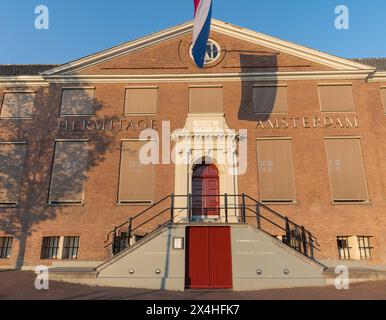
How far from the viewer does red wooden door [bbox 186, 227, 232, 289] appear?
33.7 ft

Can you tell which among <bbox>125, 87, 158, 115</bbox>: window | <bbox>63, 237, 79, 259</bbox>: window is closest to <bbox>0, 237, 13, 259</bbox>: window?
<bbox>63, 237, 79, 259</bbox>: window

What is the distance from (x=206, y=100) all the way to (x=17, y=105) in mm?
9614

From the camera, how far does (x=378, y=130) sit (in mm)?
14656

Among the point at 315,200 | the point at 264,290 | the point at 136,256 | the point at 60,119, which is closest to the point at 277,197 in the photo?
the point at 315,200

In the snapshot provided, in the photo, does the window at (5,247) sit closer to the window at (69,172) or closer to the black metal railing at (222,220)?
the window at (69,172)

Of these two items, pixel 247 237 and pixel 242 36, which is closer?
pixel 247 237

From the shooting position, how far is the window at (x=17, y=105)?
15641 millimetres

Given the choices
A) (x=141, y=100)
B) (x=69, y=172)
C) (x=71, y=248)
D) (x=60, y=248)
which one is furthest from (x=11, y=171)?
(x=141, y=100)

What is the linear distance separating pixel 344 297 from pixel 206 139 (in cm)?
841

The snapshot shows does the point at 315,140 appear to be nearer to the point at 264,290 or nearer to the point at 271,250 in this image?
the point at 271,250

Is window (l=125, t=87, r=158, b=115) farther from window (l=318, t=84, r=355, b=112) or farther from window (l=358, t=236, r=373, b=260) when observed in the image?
window (l=358, t=236, r=373, b=260)

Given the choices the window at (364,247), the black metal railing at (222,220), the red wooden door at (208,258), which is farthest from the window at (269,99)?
the red wooden door at (208,258)

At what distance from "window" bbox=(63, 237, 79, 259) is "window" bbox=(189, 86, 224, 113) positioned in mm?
7954

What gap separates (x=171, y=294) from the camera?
9.36 m
